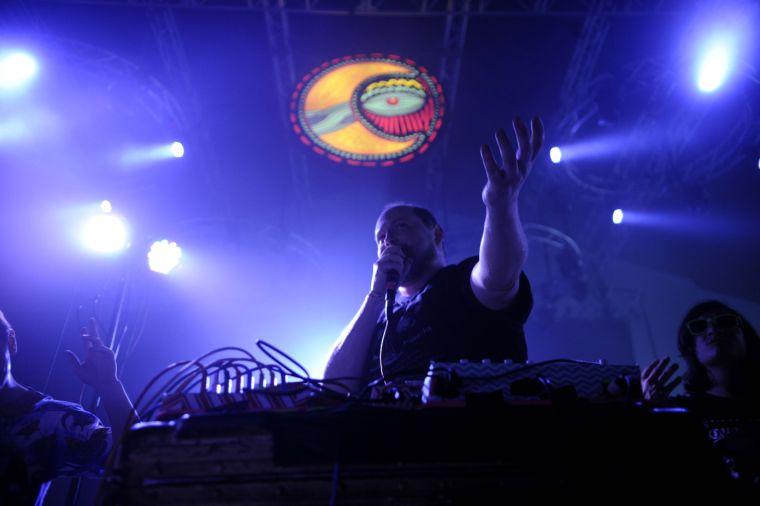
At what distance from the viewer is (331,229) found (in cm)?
1108

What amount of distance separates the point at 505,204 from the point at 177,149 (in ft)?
23.3

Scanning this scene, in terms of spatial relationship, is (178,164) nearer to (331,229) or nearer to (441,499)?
(331,229)

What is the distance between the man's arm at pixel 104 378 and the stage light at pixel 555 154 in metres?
7.70

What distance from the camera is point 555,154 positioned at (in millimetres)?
8453

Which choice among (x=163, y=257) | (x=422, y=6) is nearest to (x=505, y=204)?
(x=422, y=6)

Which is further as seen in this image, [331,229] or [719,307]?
[331,229]

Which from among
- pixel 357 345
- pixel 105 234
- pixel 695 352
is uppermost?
pixel 105 234

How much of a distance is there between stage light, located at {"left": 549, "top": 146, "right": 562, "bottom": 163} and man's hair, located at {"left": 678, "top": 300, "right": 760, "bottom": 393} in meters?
5.60

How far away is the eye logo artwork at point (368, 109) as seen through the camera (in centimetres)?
704

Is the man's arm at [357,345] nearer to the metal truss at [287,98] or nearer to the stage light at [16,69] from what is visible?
the metal truss at [287,98]

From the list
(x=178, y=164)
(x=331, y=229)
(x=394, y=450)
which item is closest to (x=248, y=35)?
(x=178, y=164)

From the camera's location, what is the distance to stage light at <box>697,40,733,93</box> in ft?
20.2

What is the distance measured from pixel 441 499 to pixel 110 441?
2.76 metres

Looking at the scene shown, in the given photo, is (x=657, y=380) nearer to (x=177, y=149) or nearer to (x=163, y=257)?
(x=163, y=257)
